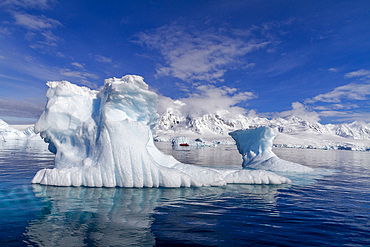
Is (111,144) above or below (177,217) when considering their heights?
above

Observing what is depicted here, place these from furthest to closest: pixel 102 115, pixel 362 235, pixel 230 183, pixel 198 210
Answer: pixel 230 183 → pixel 102 115 → pixel 198 210 → pixel 362 235

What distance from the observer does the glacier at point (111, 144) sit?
10.5 metres

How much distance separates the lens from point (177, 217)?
6914 millimetres

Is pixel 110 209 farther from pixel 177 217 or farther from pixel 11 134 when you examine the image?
pixel 11 134

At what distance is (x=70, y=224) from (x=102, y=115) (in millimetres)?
6333

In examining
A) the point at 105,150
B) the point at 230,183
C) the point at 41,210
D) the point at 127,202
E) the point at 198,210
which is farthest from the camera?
the point at 230,183

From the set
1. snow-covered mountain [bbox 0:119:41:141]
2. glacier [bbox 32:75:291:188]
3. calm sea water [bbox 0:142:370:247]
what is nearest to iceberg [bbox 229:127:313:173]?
glacier [bbox 32:75:291:188]

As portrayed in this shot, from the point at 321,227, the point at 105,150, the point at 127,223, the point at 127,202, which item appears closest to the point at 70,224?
the point at 127,223

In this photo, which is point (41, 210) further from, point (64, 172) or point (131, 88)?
point (131, 88)

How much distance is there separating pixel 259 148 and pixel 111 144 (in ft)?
54.5

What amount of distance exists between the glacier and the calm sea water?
0.63m

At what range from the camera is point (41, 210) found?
7117mm

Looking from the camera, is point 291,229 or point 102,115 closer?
point 291,229

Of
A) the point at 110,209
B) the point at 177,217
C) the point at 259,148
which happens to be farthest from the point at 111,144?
the point at 259,148
